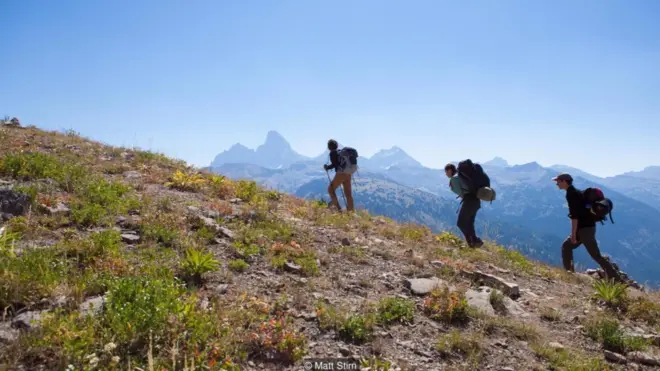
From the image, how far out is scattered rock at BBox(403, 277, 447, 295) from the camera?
23.6 feet

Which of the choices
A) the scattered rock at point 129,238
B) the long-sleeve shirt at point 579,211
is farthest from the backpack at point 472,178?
the scattered rock at point 129,238

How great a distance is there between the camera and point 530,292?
27.7 ft

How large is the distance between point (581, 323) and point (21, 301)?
902cm

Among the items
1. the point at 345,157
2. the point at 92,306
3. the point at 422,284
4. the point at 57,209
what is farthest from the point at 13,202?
the point at 345,157

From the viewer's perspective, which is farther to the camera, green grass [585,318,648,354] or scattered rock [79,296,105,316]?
green grass [585,318,648,354]

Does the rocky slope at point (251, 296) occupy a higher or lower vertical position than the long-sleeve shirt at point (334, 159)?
lower

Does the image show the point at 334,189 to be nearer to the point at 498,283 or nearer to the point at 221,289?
the point at 498,283

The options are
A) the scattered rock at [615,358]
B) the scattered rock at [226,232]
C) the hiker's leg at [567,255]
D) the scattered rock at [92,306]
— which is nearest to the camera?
the scattered rock at [92,306]

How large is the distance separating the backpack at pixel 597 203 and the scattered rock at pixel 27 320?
38.8 ft

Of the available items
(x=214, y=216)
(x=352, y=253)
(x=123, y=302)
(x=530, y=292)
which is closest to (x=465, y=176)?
(x=530, y=292)

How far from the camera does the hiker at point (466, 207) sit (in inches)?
473

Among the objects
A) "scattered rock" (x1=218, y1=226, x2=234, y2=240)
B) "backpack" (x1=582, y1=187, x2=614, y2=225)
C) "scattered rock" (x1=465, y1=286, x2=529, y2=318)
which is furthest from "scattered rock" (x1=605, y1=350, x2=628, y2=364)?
"scattered rock" (x1=218, y1=226, x2=234, y2=240)

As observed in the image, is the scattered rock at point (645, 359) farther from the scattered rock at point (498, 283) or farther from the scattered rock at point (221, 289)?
the scattered rock at point (221, 289)

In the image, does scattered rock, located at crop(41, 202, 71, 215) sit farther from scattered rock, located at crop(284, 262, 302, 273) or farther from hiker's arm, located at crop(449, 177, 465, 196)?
hiker's arm, located at crop(449, 177, 465, 196)
